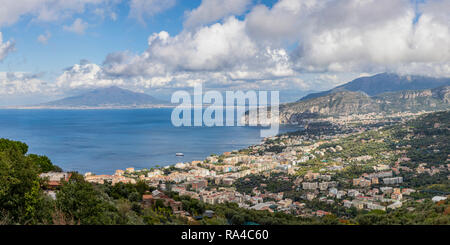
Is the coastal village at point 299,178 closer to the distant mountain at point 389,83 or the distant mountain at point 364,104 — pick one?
the distant mountain at point 364,104

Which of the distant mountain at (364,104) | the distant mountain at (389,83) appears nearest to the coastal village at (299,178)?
the distant mountain at (364,104)

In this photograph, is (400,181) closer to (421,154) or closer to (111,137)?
(421,154)

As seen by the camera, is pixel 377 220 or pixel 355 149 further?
pixel 355 149

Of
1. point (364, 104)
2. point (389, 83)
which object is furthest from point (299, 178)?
point (389, 83)

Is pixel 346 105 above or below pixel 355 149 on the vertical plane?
above
